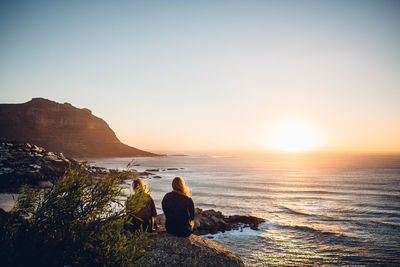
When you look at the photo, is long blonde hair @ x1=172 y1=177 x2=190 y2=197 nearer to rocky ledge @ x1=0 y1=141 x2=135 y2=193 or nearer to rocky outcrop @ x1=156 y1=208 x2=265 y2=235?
rocky outcrop @ x1=156 y1=208 x2=265 y2=235

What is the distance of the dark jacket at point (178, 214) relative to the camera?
19.6 ft

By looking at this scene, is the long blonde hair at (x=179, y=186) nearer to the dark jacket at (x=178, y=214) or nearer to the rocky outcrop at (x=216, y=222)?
the dark jacket at (x=178, y=214)

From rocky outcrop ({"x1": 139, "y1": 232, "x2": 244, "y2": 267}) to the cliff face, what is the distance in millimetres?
124101

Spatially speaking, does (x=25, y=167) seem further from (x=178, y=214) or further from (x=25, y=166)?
(x=178, y=214)

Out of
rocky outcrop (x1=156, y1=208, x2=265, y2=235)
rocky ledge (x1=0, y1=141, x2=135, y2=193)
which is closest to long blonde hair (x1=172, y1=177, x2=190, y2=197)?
rocky outcrop (x1=156, y1=208, x2=265, y2=235)

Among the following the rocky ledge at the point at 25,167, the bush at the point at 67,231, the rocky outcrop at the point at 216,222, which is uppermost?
the bush at the point at 67,231

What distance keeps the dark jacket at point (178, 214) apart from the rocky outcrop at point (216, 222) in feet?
28.7

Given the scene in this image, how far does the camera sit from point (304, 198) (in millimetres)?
29062

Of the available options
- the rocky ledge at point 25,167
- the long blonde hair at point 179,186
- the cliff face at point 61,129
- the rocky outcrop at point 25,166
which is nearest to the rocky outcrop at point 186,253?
the long blonde hair at point 179,186

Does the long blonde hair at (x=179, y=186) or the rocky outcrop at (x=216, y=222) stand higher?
the long blonde hair at (x=179, y=186)

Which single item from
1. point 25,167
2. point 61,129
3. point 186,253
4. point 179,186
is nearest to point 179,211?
point 179,186

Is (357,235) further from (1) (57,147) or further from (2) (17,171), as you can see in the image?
(1) (57,147)

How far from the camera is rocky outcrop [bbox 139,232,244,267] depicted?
5355 millimetres

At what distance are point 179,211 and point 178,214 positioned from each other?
0.09m
